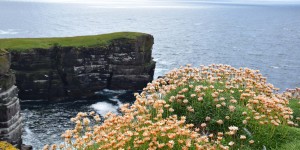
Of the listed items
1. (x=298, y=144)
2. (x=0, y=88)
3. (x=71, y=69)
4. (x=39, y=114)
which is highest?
(x=298, y=144)

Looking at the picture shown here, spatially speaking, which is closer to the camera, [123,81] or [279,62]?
[123,81]

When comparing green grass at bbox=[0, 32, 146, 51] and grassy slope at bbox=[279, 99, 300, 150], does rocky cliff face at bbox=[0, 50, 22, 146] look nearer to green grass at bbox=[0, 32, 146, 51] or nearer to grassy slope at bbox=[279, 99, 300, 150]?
grassy slope at bbox=[279, 99, 300, 150]

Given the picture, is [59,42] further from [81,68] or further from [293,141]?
[293,141]

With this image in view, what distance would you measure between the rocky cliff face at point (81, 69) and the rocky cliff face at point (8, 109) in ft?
87.6

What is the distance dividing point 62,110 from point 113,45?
64.2 ft

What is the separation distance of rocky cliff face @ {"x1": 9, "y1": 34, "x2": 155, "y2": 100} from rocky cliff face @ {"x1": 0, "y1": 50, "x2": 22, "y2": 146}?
26.7 metres

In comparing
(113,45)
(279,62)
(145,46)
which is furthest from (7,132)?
(279,62)

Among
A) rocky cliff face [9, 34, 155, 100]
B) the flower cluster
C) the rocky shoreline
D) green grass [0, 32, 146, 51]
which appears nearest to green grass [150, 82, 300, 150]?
the flower cluster

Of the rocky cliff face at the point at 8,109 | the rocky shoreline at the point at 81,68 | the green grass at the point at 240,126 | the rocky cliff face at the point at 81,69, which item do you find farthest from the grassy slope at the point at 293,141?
the rocky cliff face at the point at 81,69

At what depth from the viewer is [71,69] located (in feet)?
207

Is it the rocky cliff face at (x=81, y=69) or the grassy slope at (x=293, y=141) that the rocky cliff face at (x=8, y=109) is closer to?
the grassy slope at (x=293, y=141)

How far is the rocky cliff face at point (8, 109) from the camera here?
3014cm

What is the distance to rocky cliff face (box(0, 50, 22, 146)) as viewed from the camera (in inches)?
1187

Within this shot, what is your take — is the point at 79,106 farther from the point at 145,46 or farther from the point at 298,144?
the point at 298,144
